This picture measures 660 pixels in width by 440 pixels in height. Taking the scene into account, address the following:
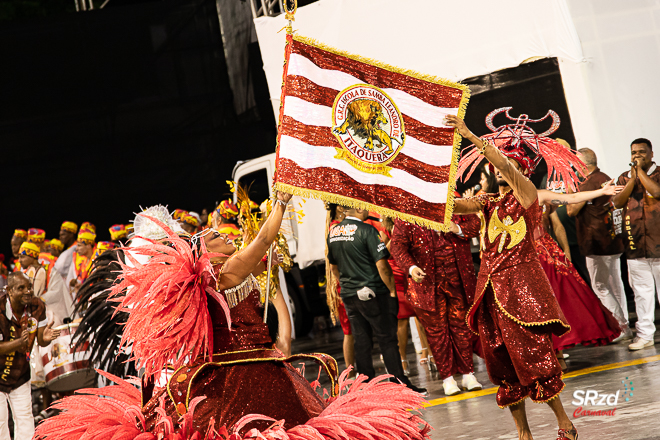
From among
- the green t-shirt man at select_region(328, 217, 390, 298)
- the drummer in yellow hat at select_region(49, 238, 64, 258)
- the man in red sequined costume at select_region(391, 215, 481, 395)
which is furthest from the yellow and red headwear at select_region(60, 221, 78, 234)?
the man in red sequined costume at select_region(391, 215, 481, 395)

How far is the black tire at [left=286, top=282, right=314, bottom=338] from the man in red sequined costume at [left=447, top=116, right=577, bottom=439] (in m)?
7.60

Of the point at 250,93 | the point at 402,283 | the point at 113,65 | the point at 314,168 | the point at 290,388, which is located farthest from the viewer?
the point at 113,65

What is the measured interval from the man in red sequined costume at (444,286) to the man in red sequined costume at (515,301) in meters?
1.93

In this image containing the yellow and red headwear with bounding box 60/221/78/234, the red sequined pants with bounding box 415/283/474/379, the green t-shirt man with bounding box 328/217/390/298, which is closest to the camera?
the red sequined pants with bounding box 415/283/474/379

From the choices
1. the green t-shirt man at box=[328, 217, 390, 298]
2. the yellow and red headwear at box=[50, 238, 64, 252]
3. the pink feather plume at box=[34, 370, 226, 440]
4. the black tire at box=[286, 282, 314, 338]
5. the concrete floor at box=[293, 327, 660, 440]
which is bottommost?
the concrete floor at box=[293, 327, 660, 440]

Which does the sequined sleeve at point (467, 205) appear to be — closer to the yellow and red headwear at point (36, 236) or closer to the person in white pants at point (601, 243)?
the person in white pants at point (601, 243)

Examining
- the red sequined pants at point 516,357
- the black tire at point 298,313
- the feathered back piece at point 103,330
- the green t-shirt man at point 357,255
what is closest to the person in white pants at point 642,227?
the green t-shirt man at point 357,255

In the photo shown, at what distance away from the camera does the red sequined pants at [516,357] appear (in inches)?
175

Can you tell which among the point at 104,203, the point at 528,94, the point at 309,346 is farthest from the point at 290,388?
Result: the point at 104,203

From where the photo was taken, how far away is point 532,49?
8.98 m

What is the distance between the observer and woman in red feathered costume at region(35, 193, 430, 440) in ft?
10.1

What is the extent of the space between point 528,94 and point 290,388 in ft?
23.5

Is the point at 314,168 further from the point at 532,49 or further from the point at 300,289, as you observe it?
the point at 300,289

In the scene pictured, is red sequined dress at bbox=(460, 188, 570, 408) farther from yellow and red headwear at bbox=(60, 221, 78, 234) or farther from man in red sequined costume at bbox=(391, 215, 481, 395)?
yellow and red headwear at bbox=(60, 221, 78, 234)
